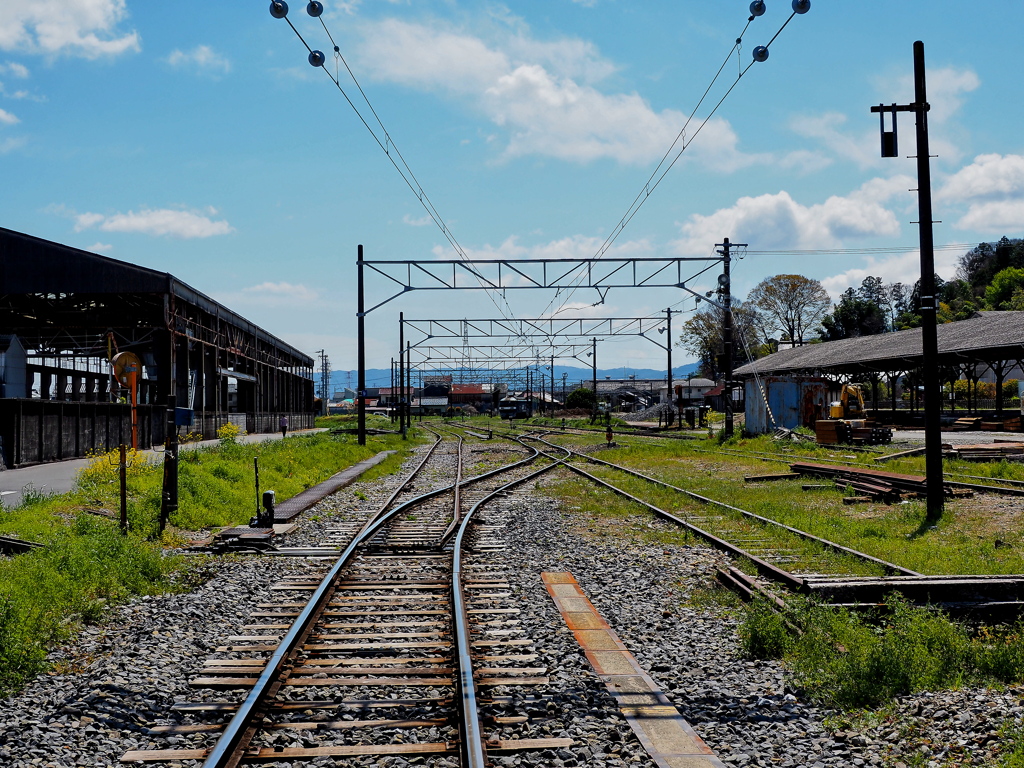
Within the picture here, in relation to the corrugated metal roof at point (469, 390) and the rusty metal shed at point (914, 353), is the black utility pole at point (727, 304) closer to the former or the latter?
the rusty metal shed at point (914, 353)

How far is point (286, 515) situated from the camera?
14.2 m

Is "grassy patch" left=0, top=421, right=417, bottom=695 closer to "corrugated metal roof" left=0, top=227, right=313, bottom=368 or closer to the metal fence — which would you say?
the metal fence

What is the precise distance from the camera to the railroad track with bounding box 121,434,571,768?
4738 mm

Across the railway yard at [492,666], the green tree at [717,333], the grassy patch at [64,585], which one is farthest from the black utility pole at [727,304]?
the green tree at [717,333]

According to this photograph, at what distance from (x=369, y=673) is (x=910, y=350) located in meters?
37.8

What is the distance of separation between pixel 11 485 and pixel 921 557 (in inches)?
668

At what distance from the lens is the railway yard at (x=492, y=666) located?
15.5ft

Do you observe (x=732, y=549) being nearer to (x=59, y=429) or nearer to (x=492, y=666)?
(x=492, y=666)

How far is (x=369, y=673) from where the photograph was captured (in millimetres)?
5938

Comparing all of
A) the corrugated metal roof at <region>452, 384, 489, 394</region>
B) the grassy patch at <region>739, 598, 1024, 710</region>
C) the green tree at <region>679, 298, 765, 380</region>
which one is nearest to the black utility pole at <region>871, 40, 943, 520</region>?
the grassy patch at <region>739, 598, 1024, 710</region>

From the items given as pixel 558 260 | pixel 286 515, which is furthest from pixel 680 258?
pixel 286 515

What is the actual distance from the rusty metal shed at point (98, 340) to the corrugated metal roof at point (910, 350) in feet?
82.1

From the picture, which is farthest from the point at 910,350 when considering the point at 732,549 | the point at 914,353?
the point at 732,549

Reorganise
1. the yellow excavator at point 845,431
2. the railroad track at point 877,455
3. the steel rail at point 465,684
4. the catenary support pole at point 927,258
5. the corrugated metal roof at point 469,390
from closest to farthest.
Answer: the steel rail at point 465,684 < the catenary support pole at point 927,258 < the railroad track at point 877,455 < the yellow excavator at point 845,431 < the corrugated metal roof at point 469,390
